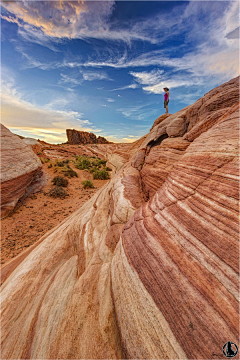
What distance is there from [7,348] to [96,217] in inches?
133

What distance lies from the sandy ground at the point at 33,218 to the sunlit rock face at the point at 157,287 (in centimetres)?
355

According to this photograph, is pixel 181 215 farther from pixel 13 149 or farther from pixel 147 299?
pixel 13 149

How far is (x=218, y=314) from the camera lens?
1464mm

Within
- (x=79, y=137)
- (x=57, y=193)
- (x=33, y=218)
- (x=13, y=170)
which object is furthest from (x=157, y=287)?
(x=79, y=137)

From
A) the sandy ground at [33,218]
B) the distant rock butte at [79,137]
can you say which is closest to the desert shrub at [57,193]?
the sandy ground at [33,218]

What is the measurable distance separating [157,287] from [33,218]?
886 cm

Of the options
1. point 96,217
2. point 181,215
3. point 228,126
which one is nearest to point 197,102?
point 228,126

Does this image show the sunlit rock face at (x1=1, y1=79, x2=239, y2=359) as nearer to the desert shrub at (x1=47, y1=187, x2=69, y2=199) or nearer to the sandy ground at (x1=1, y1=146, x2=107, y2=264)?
the sandy ground at (x1=1, y1=146, x2=107, y2=264)

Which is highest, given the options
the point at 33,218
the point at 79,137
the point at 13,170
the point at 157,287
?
the point at 79,137

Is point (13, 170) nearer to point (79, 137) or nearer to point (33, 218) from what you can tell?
point (33, 218)

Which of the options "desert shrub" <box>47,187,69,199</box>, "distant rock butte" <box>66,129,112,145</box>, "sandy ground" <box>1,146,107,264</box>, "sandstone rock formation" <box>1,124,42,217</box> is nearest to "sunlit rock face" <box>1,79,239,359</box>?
"sandy ground" <box>1,146,107,264</box>

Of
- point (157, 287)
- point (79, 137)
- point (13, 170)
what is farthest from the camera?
point (79, 137)

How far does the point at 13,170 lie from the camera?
9.52m

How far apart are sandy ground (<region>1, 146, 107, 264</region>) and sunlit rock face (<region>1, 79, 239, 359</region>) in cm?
355
